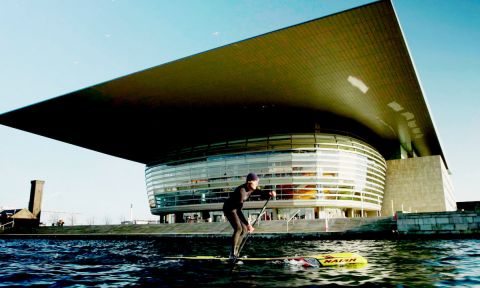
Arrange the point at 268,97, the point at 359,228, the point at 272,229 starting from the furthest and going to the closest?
the point at 268,97 < the point at 272,229 < the point at 359,228

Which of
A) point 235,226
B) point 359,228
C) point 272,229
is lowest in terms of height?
point 272,229

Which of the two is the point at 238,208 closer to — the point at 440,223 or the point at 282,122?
the point at 440,223

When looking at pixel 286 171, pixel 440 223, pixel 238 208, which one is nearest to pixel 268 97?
pixel 286 171

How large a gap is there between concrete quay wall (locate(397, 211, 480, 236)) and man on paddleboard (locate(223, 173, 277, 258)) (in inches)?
603

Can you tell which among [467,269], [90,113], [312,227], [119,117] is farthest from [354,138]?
[467,269]

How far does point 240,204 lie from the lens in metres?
6.98

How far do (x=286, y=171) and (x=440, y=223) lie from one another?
1911 centimetres

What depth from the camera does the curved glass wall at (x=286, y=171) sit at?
1432 inches

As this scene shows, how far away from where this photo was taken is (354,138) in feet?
131

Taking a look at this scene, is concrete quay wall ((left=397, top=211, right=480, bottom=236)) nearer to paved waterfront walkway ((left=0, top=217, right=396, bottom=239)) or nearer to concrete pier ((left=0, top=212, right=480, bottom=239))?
concrete pier ((left=0, top=212, right=480, bottom=239))

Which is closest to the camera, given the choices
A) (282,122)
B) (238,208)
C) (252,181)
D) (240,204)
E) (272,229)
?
(252,181)

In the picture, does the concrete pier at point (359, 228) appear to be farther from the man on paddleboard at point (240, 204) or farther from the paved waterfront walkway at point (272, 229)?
the man on paddleboard at point (240, 204)

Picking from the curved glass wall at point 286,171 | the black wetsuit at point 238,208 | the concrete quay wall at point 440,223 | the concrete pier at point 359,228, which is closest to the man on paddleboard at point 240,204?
the black wetsuit at point 238,208

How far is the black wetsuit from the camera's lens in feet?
22.6
